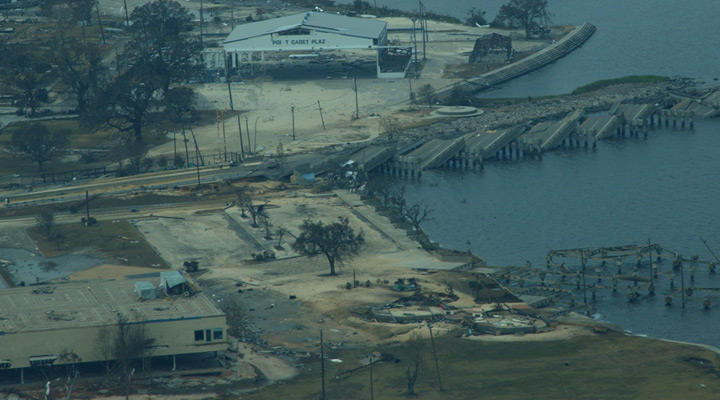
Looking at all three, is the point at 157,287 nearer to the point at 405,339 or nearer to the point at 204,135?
the point at 405,339

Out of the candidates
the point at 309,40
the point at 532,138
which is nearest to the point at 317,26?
the point at 309,40

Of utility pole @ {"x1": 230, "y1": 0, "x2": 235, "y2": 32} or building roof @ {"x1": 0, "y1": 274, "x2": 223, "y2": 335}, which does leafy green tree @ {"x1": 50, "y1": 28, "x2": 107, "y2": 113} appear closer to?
utility pole @ {"x1": 230, "y1": 0, "x2": 235, "y2": 32}

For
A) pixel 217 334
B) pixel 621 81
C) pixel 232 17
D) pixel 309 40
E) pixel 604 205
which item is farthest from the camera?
pixel 232 17

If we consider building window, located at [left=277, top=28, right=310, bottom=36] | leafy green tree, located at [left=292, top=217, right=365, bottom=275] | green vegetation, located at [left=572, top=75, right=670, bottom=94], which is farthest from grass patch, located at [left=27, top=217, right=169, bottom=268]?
green vegetation, located at [left=572, top=75, right=670, bottom=94]

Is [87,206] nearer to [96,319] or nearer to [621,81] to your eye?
[96,319]

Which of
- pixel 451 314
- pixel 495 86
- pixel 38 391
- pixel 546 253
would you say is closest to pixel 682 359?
pixel 451 314
